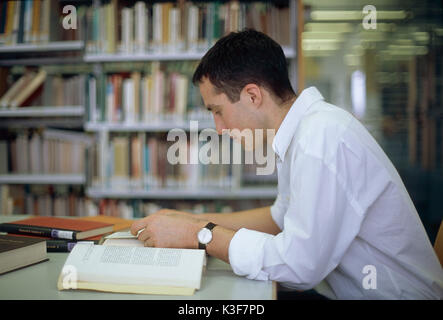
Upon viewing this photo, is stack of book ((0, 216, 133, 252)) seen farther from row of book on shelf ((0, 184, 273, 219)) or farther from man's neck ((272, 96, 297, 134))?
row of book on shelf ((0, 184, 273, 219))

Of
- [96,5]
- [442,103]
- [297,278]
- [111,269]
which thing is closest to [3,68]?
[96,5]

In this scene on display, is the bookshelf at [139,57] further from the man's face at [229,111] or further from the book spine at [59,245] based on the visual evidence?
the book spine at [59,245]

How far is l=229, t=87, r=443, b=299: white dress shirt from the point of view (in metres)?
0.71

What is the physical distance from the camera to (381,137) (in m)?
4.23

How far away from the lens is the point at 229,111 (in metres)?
1.04

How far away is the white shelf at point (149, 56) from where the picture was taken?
209 centimetres

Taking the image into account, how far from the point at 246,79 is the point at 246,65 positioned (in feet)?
0.12

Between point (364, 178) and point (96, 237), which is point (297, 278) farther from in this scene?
point (96, 237)

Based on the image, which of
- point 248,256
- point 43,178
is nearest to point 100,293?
point 248,256

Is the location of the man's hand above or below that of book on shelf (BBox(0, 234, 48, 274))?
above

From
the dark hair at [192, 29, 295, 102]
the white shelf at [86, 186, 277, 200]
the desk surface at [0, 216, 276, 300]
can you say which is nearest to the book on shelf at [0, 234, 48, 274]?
the desk surface at [0, 216, 276, 300]

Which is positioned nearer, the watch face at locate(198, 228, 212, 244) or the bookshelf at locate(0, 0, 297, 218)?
the watch face at locate(198, 228, 212, 244)

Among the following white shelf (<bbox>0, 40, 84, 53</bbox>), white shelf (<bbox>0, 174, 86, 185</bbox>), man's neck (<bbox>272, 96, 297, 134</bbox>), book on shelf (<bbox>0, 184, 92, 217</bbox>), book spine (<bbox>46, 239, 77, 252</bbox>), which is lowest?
book on shelf (<bbox>0, 184, 92, 217</bbox>)

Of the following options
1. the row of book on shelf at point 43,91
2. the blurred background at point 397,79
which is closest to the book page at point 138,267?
the row of book on shelf at point 43,91
